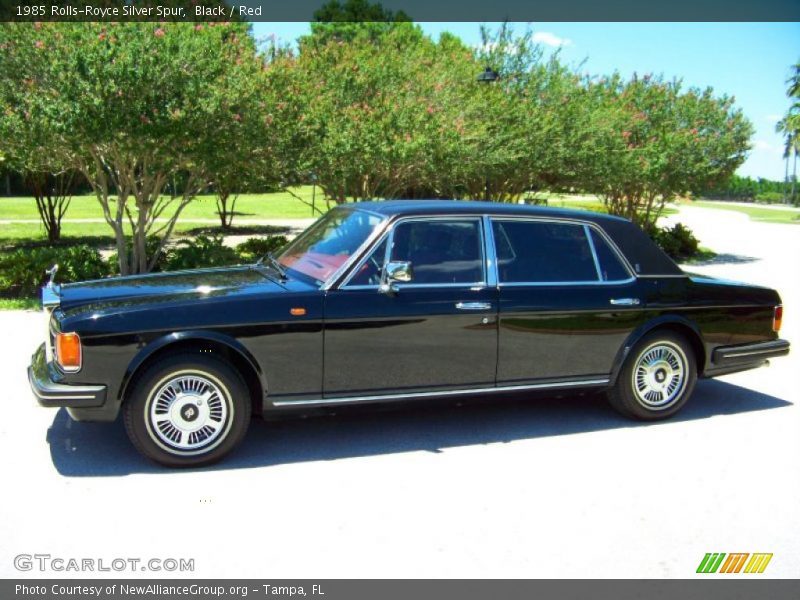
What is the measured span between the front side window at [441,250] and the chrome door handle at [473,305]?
0.55 ft

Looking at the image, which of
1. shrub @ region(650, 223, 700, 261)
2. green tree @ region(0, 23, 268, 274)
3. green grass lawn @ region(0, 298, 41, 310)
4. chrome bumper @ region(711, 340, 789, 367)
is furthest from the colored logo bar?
shrub @ region(650, 223, 700, 261)

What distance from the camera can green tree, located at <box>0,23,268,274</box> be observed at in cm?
1001

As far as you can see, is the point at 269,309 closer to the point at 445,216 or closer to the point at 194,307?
the point at 194,307

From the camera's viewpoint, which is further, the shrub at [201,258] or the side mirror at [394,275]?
the shrub at [201,258]

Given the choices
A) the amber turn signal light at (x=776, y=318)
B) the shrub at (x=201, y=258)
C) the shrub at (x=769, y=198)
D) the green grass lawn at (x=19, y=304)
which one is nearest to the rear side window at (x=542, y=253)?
the amber turn signal light at (x=776, y=318)

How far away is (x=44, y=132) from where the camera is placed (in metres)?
10.3

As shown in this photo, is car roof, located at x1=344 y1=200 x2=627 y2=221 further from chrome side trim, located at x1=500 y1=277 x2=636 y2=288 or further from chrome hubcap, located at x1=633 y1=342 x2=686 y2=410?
chrome hubcap, located at x1=633 y1=342 x2=686 y2=410

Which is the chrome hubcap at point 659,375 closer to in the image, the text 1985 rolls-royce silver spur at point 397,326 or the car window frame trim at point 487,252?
the text 1985 rolls-royce silver spur at point 397,326

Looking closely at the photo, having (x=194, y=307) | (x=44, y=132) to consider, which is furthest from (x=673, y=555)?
(x=44, y=132)

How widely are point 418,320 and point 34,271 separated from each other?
342 inches

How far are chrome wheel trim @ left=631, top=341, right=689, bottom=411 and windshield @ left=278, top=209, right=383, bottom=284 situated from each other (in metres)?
2.36

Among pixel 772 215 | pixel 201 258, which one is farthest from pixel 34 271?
pixel 772 215

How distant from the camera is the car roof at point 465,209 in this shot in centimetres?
562

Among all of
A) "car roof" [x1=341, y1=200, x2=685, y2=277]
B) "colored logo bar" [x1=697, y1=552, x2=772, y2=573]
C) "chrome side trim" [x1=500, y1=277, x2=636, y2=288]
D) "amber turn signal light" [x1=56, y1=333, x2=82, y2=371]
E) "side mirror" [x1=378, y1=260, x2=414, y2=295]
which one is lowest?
"colored logo bar" [x1=697, y1=552, x2=772, y2=573]
